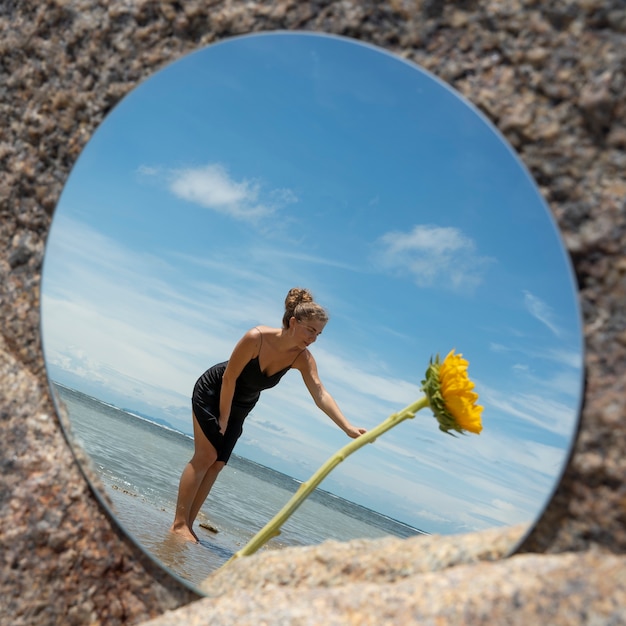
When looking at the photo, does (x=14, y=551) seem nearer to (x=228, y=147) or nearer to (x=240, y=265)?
(x=228, y=147)

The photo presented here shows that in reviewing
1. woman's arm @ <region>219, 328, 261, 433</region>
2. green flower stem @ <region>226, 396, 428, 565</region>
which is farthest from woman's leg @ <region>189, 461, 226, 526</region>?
green flower stem @ <region>226, 396, 428, 565</region>

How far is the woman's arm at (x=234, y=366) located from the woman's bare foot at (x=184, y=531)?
0.50 meters

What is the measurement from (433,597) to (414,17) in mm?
991

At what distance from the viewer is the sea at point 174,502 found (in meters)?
3.17

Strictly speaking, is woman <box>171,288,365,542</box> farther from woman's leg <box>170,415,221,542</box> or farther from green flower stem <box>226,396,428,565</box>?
green flower stem <box>226,396,428,565</box>

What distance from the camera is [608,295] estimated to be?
1.22m

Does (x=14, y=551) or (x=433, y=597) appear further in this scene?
(x=14, y=551)

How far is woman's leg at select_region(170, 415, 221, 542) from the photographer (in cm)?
332

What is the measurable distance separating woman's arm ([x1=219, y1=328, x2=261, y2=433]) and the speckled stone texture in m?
1.59

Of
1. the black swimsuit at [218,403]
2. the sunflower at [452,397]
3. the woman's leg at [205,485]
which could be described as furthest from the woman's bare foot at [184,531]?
the sunflower at [452,397]

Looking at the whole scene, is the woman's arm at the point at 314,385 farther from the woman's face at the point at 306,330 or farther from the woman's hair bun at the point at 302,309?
the woman's hair bun at the point at 302,309

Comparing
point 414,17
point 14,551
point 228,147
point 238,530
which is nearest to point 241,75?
point 228,147

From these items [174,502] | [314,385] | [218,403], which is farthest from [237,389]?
[174,502]

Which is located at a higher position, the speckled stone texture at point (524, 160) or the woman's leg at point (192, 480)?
the speckled stone texture at point (524, 160)
